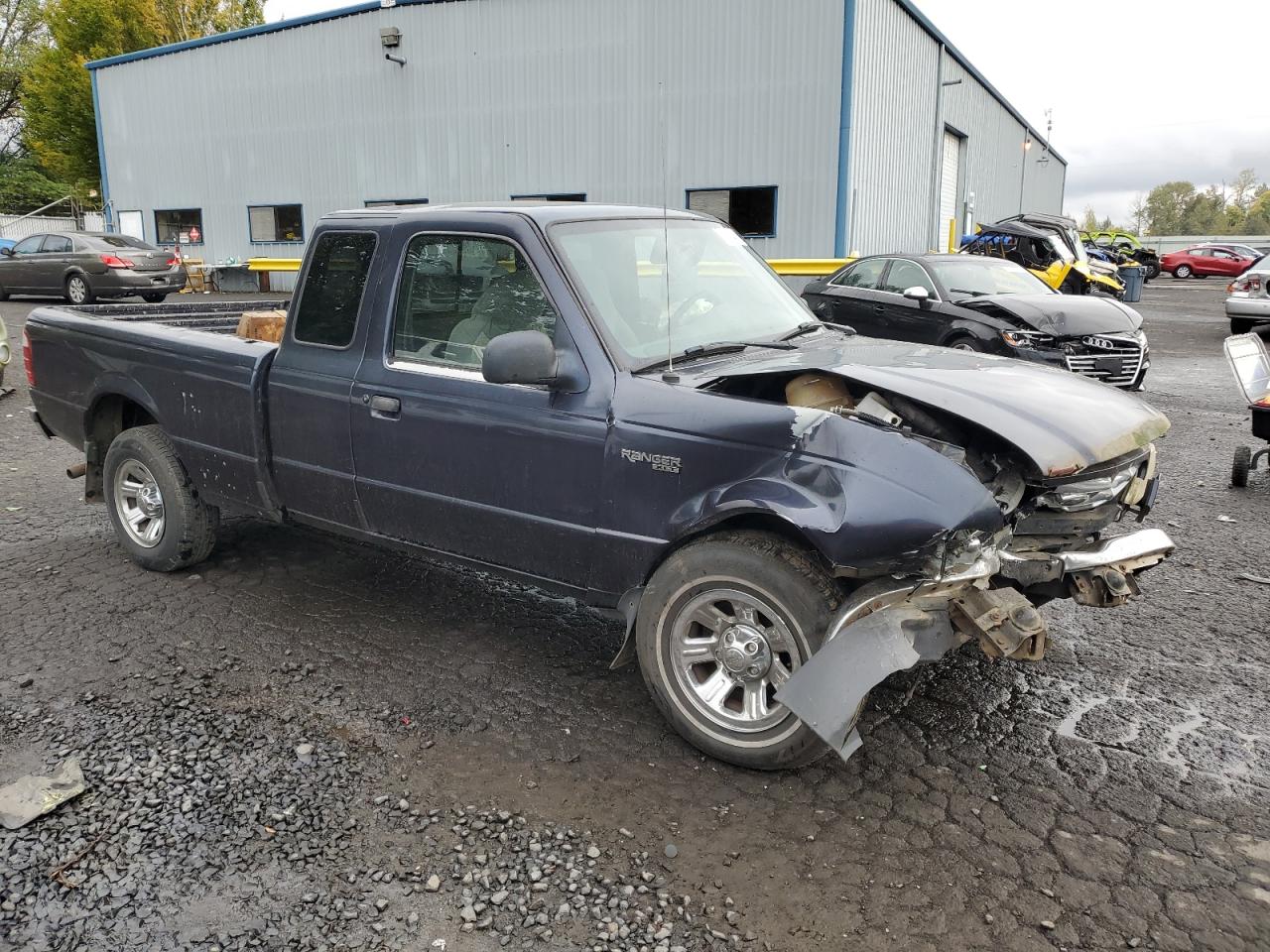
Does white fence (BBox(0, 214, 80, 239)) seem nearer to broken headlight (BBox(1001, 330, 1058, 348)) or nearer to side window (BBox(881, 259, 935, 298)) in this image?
side window (BBox(881, 259, 935, 298))

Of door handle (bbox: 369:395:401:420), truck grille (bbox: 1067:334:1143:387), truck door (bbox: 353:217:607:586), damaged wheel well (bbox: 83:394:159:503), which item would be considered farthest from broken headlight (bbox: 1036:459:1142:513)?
truck grille (bbox: 1067:334:1143:387)

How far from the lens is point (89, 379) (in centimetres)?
545

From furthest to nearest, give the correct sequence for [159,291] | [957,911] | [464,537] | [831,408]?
[159,291]
[464,537]
[831,408]
[957,911]

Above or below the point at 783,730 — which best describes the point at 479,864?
below

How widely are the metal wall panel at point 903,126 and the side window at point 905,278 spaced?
25.3 feet

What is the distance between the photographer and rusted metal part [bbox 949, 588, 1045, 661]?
122 inches

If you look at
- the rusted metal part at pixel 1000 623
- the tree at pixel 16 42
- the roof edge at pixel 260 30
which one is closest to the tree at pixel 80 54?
the tree at pixel 16 42

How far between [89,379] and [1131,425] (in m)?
5.20

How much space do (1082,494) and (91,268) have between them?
21.2 m

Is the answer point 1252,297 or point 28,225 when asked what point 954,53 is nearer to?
point 1252,297

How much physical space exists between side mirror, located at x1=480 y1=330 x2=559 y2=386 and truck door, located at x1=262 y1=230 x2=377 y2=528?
1.07 meters

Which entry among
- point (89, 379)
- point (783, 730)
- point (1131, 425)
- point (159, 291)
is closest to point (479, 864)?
point (783, 730)

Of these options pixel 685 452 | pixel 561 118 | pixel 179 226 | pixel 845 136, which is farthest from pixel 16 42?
pixel 685 452

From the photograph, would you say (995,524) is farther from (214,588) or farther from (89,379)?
(89,379)
